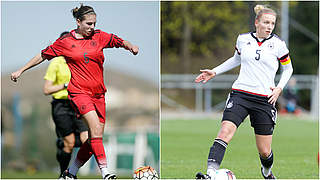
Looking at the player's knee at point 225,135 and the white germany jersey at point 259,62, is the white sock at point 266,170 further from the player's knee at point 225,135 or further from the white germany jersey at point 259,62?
the white germany jersey at point 259,62

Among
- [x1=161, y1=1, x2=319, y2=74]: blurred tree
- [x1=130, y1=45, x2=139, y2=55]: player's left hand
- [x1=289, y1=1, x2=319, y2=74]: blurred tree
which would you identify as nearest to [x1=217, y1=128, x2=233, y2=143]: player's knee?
[x1=130, y1=45, x2=139, y2=55]: player's left hand

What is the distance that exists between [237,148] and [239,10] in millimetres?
22156

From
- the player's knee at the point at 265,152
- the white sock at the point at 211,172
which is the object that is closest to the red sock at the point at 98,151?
the white sock at the point at 211,172

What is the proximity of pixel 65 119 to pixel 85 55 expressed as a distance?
1791 millimetres

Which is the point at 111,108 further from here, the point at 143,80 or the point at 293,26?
the point at 293,26

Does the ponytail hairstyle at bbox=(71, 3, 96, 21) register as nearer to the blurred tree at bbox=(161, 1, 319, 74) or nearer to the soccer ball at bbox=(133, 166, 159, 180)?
the soccer ball at bbox=(133, 166, 159, 180)

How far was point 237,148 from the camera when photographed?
40.8 ft

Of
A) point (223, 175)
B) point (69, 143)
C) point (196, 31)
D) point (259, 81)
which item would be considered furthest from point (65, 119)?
point (196, 31)

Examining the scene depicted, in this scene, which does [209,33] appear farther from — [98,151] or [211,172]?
[211,172]

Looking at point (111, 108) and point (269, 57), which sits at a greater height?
point (269, 57)

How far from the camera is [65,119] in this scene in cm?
818

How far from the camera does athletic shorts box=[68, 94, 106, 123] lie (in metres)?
6.62

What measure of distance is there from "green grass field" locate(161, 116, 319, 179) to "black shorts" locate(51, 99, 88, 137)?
1.35 meters

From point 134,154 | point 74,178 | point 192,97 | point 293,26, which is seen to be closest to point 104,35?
point 74,178
